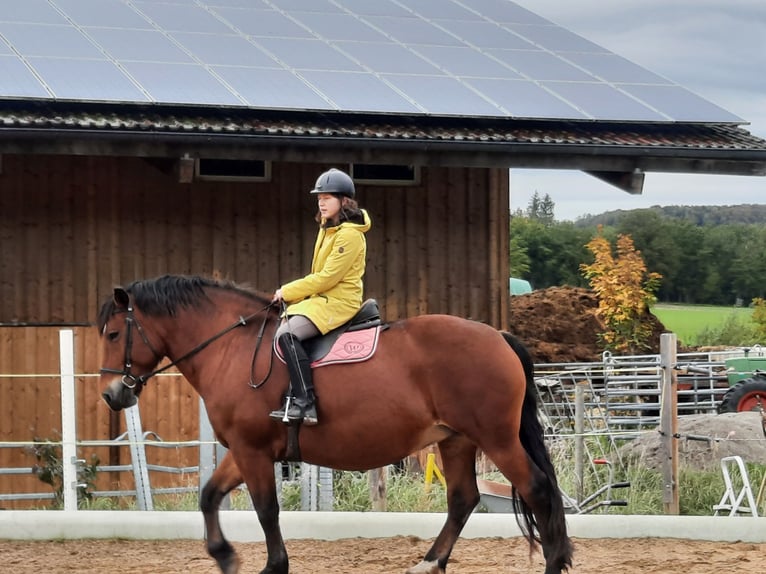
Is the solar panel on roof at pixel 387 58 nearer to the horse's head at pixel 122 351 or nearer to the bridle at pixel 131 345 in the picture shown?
the bridle at pixel 131 345

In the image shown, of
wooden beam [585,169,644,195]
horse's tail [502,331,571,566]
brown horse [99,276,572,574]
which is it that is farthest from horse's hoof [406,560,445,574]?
wooden beam [585,169,644,195]

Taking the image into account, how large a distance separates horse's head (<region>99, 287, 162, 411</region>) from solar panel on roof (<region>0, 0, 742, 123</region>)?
515 cm

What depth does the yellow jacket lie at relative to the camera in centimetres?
859

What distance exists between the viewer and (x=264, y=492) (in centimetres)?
852

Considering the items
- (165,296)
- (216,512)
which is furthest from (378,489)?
(165,296)

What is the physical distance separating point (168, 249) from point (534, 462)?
283 inches

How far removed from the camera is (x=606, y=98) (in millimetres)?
16266

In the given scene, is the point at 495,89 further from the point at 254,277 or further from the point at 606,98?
the point at 254,277

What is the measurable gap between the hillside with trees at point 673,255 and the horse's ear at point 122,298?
5074 centimetres

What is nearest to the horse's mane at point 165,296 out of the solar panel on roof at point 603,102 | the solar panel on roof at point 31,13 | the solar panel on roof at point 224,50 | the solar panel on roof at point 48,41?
the solar panel on roof at point 48,41

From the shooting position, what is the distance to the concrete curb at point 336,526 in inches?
411

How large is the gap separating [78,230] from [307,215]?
260 centimetres

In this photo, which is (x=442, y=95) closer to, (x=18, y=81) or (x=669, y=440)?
(x=18, y=81)

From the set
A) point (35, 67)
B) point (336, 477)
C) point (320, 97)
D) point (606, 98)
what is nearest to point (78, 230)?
point (35, 67)
